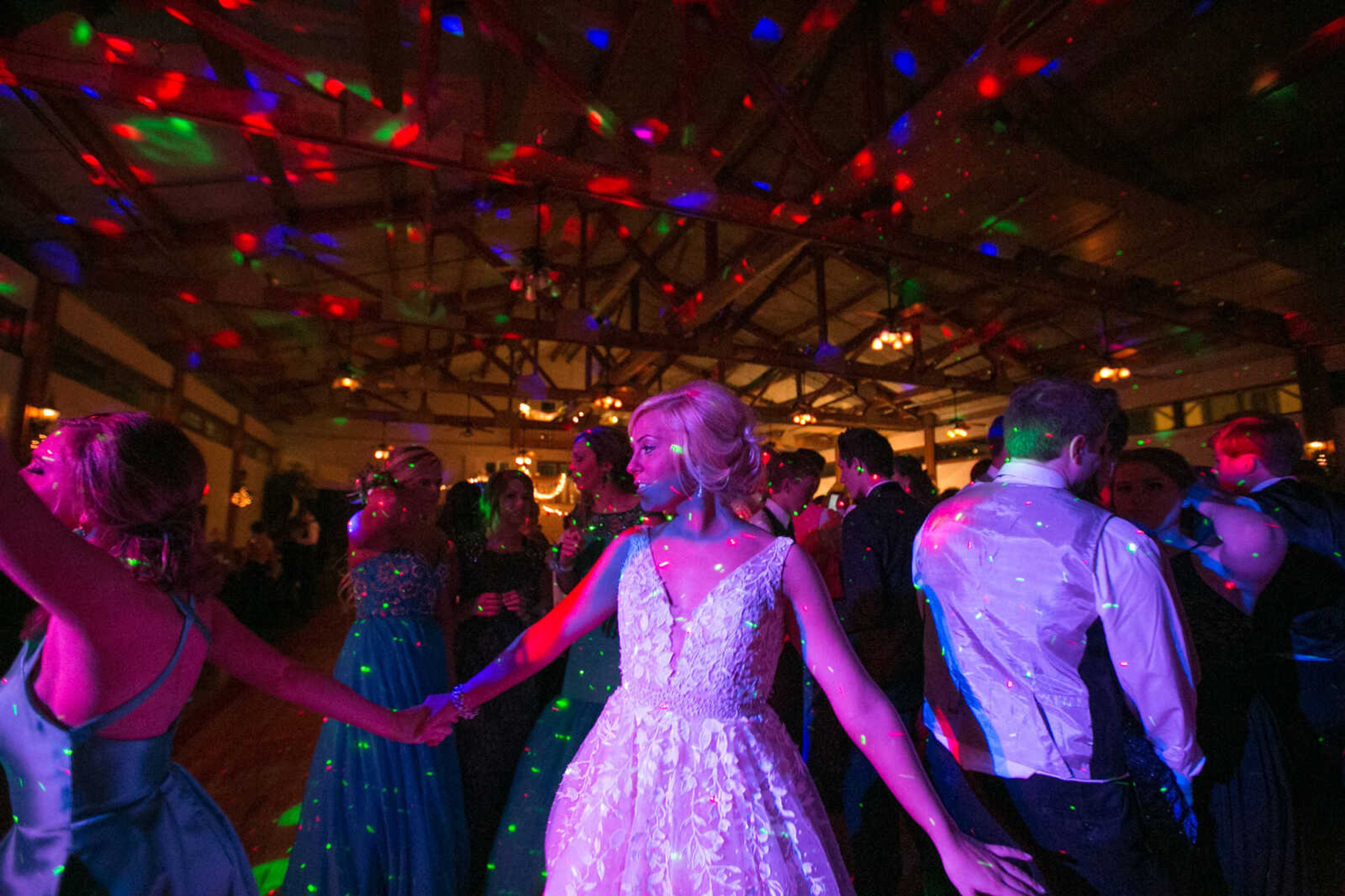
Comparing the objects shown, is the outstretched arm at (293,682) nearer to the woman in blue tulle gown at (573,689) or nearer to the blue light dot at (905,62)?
the woman in blue tulle gown at (573,689)

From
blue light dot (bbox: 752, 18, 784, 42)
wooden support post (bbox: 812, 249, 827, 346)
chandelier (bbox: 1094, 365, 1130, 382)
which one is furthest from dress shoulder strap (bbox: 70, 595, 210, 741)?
chandelier (bbox: 1094, 365, 1130, 382)

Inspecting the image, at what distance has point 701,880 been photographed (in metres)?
0.91

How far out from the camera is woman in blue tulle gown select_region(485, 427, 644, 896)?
1.88 m

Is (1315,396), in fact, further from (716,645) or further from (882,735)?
(716,645)

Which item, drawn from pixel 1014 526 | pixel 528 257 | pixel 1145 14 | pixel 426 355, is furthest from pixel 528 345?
pixel 1014 526

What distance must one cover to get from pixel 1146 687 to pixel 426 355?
983cm

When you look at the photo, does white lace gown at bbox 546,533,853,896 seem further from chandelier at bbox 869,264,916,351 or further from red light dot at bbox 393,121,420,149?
chandelier at bbox 869,264,916,351

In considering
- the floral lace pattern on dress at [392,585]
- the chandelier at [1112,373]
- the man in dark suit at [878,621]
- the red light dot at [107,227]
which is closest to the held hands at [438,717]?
the floral lace pattern on dress at [392,585]

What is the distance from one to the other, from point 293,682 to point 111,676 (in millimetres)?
356

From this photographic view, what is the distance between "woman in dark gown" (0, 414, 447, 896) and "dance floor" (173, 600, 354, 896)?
1.25 m

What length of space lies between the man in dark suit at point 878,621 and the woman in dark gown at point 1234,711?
702mm

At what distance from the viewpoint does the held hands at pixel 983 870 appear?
90 cm

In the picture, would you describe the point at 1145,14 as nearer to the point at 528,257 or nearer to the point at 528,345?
the point at 528,257

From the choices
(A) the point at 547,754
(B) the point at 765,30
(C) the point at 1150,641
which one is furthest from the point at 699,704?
(B) the point at 765,30
